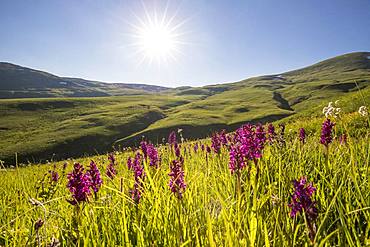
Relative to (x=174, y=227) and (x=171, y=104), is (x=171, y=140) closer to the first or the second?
(x=174, y=227)

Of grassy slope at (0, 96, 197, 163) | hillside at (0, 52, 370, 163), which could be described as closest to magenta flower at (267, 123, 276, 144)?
hillside at (0, 52, 370, 163)

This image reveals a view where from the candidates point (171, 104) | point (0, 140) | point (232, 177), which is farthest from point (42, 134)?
point (232, 177)

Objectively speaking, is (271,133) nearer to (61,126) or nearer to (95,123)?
(95,123)

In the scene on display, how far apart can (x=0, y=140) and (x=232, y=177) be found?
81255 millimetres

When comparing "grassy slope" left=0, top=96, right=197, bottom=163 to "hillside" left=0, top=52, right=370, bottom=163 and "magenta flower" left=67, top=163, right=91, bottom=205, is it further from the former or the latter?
"magenta flower" left=67, top=163, right=91, bottom=205

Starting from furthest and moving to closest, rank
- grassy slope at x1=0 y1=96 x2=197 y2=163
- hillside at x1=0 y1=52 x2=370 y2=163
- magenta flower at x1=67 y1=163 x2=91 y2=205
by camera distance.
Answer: hillside at x1=0 y1=52 x2=370 y2=163 < grassy slope at x1=0 y1=96 x2=197 y2=163 < magenta flower at x1=67 y1=163 x2=91 y2=205

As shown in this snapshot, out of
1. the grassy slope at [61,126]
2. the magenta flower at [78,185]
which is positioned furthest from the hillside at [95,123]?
the magenta flower at [78,185]

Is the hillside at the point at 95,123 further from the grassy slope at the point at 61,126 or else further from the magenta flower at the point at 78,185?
the magenta flower at the point at 78,185

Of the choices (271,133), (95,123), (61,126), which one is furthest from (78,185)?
(61,126)

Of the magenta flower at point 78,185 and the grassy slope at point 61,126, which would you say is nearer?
the magenta flower at point 78,185

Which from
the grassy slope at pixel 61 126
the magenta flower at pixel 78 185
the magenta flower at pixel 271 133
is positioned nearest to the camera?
the magenta flower at pixel 78 185

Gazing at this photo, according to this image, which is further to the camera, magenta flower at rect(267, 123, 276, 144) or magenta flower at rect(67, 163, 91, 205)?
magenta flower at rect(267, 123, 276, 144)

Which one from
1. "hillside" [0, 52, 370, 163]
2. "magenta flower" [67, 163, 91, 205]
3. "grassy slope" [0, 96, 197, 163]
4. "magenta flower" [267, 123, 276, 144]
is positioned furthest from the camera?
"hillside" [0, 52, 370, 163]

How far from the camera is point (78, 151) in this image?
209ft
